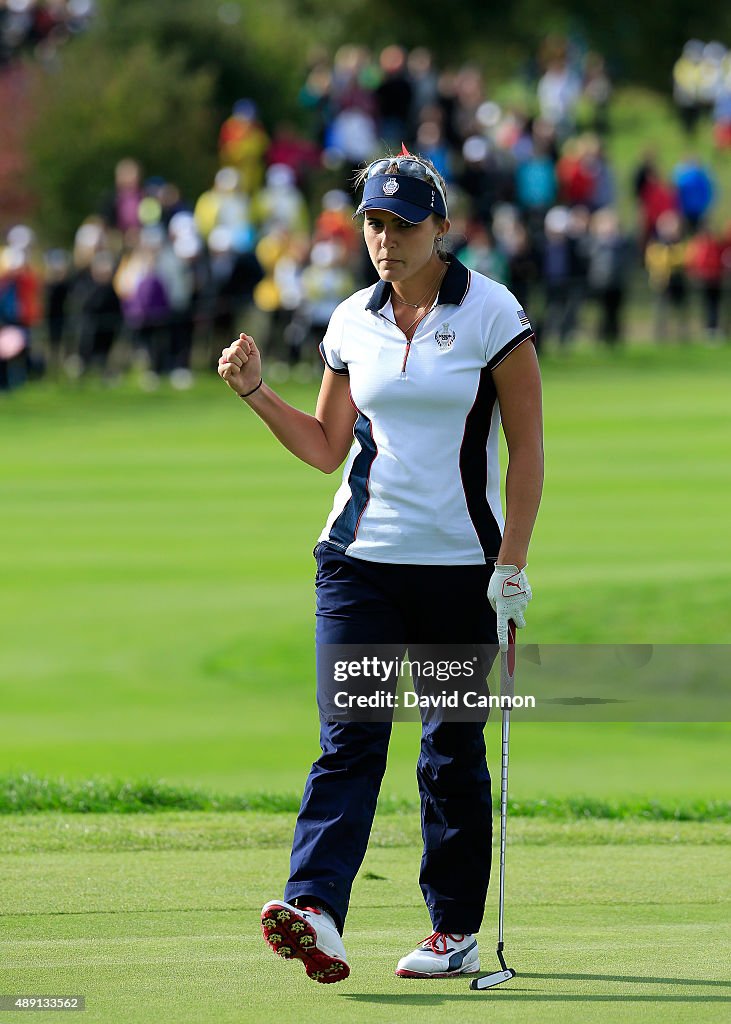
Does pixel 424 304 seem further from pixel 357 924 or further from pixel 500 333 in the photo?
pixel 357 924

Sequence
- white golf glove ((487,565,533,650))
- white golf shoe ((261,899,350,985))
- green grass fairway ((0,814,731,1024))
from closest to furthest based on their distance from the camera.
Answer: green grass fairway ((0,814,731,1024)) < white golf shoe ((261,899,350,985)) < white golf glove ((487,565,533,650))

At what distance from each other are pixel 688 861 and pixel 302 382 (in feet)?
62.0

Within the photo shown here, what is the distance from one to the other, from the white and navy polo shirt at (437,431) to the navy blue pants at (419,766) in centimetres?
7

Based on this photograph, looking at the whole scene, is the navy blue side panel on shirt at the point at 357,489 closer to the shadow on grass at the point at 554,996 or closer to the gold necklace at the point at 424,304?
A: the gold necklace at the point at 424,304

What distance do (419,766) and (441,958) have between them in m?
0.52

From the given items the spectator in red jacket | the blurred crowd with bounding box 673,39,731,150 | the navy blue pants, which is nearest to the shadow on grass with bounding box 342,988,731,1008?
the navy blue pants

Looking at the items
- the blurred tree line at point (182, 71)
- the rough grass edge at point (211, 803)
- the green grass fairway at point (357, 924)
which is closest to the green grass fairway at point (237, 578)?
the rough grass edge at point (211, 803)

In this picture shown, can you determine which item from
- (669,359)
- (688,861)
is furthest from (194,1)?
(688,861)

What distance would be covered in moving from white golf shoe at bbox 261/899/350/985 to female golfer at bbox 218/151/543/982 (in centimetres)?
15

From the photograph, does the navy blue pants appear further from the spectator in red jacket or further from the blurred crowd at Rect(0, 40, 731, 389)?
the spectator in red jacket

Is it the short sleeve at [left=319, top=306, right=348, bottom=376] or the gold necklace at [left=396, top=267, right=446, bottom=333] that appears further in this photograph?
the short sleeve at [left=319, top=306, right=348, bottom=376]

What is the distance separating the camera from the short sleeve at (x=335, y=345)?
5.78m

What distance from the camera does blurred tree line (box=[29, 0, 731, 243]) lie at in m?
34.3

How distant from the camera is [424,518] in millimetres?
5578
